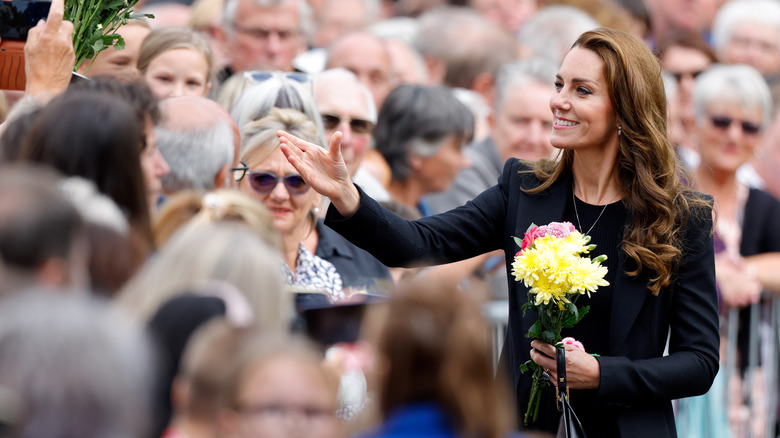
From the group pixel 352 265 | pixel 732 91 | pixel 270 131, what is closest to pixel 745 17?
pixel 732 91

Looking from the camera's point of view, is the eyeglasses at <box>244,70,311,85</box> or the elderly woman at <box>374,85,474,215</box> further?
the elderly woman at <box>374,85,474,215</box>

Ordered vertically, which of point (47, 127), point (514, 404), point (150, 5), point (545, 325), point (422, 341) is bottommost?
point (514, 404)

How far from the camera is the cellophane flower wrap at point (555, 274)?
13.8 ft

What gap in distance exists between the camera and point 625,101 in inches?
179

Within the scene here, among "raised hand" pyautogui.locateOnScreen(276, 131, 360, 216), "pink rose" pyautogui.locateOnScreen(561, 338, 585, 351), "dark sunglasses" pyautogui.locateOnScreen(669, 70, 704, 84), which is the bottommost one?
"pink rose" pyautogui.locateOnScreen(561, 338, 585, 351)

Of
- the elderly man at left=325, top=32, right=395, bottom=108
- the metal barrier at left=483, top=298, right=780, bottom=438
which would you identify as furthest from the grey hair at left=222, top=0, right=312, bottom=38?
the metal barrier at left=483, top=298, right=780, bottom=438

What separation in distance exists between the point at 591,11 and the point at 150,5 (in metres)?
4.02

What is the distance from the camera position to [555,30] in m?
10.1

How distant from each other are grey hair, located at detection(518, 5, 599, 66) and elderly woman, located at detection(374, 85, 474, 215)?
2631 mm

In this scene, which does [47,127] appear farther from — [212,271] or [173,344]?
[173,344]

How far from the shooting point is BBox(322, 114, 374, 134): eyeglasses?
6.78 meters

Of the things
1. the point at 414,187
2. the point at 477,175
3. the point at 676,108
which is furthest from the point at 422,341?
the point at 676,108

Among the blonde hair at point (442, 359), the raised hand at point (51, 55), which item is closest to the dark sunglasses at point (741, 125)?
the raised hand at point (51, 55)

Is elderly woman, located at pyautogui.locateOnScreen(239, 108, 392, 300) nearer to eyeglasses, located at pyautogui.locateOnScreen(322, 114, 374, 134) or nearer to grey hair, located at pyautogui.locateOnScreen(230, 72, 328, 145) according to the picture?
grey hair, located at pyautogui.locateOnScreen(230, 72, 328, 145)
